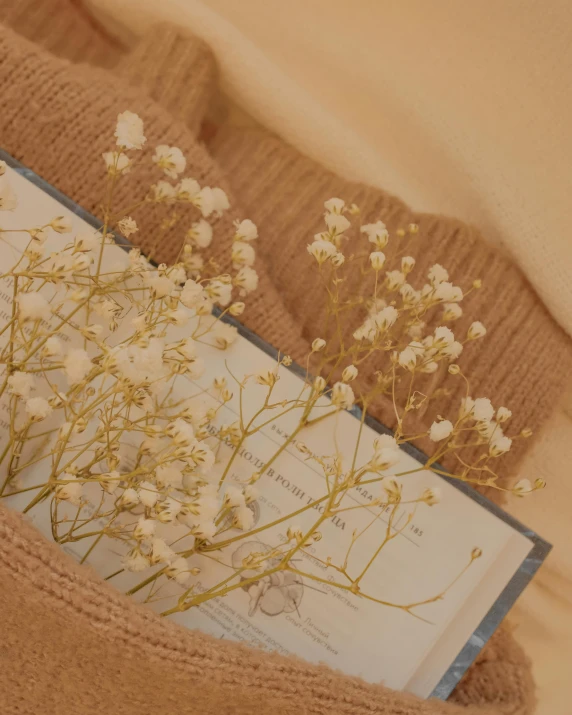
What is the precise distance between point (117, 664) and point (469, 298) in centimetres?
35

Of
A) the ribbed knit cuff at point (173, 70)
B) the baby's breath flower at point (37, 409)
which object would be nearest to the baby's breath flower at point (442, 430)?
the baby's breath flower at point (37, 409)

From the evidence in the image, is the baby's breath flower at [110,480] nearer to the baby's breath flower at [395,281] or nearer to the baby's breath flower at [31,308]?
the baby's breath flower at [31,308]

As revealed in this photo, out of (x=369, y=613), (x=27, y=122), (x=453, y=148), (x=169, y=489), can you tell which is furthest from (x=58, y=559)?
(x=453, y=148)

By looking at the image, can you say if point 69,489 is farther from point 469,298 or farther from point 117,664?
point 469,298

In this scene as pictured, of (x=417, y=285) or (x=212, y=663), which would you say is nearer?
(x=212, y=663)

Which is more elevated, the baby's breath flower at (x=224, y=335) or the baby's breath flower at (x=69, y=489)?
the baby's breath flower at (x=224, y=335)

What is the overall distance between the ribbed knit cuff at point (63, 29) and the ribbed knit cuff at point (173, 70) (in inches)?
3.7

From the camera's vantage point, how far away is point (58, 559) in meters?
0.37

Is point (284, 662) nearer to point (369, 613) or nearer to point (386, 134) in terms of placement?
point (369, 613)

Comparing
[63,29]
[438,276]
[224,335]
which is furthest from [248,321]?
[63,29]

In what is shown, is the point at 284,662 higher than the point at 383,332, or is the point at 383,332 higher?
the point at 383,332

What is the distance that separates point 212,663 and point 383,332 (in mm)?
213

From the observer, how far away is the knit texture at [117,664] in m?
0.37

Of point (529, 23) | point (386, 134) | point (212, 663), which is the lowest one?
point (212, 663)
